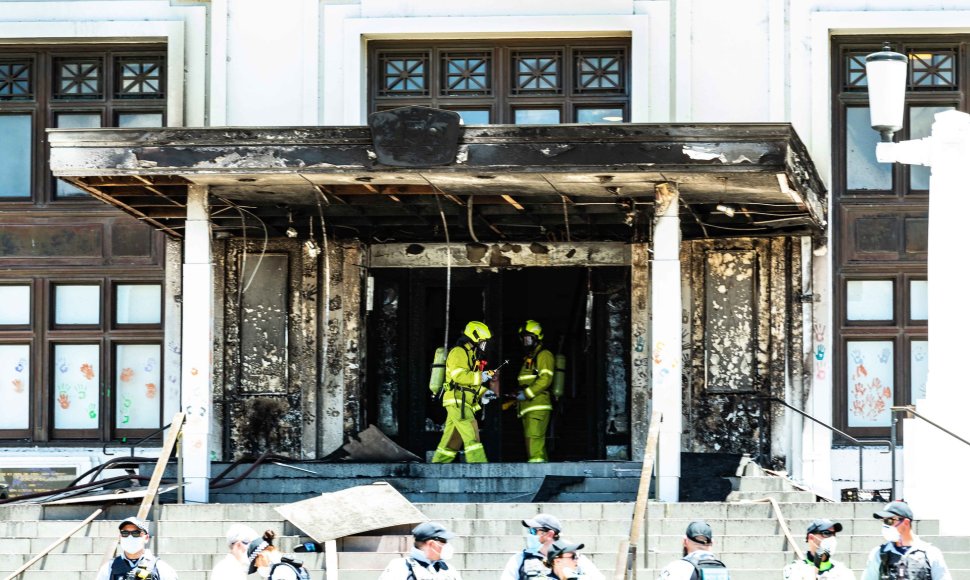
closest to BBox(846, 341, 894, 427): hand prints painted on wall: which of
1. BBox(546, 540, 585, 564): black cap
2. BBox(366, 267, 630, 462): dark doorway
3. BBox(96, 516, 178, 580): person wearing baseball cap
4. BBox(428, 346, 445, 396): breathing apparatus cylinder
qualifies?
BBox(366, 267, 630, 462): dark doorway

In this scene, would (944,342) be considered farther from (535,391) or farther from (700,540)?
(700,540)

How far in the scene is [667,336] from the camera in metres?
18.7

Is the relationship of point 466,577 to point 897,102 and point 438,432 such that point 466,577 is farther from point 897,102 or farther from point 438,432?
point 438,432

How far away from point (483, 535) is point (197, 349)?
381 centimetres

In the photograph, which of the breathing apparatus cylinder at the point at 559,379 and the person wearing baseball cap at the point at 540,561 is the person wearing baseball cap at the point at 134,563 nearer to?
the person wearing baseball cap at the point at 540,561

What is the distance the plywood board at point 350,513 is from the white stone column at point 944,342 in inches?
197

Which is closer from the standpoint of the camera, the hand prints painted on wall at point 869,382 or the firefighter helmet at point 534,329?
the firefighter helmet at point 534,329

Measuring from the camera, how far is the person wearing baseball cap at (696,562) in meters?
12.4

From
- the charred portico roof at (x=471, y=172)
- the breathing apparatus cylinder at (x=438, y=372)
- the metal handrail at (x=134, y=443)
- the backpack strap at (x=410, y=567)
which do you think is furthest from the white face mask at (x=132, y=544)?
the metal handrail at (x=134, y=443)

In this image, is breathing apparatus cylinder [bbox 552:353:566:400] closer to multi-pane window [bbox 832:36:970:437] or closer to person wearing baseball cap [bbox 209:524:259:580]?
multi-pane window [bbox 832:36:970:437]

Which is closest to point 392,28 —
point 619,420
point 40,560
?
point 619,420

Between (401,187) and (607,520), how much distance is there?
167 inches

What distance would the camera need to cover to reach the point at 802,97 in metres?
22.1

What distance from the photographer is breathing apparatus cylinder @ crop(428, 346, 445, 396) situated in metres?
21.8
